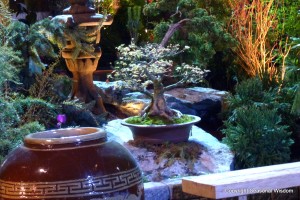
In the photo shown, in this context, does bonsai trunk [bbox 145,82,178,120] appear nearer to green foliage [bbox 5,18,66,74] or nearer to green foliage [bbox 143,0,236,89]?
green foliage [bbox 5,18,66,74]

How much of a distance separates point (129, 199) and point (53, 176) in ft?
0.93

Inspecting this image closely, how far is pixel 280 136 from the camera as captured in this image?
A: 600 cm

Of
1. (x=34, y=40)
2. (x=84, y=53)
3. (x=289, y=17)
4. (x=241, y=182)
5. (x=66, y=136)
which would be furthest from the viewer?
(x=289, y=17)

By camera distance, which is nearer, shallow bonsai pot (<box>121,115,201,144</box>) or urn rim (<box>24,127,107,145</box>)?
urn rim (<box>24,127,107,145</box>)

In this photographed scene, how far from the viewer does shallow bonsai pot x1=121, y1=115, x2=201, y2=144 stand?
18.0 feet

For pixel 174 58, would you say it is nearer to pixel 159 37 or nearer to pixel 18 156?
pixel 159 37

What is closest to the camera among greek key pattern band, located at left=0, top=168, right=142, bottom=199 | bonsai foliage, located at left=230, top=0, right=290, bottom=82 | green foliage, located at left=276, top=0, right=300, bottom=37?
greek key pattern band, located at left=0, top=168, right=142, bottom=199

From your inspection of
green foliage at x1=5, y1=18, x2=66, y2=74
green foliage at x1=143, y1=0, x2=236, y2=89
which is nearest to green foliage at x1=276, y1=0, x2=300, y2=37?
green foliage at x1=143, y1=0, x2=236, y2=89

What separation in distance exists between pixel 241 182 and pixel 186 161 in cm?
201

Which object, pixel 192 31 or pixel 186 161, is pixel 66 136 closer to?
pixel 186 161

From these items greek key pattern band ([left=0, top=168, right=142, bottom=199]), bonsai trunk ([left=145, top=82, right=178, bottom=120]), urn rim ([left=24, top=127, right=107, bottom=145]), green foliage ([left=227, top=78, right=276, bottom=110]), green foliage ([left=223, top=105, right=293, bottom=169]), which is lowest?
green foliage ([left=223, top=105, right=293, bottom=169])

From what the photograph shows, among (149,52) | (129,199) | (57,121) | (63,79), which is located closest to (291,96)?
(149,52)

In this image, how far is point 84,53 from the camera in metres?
6.28

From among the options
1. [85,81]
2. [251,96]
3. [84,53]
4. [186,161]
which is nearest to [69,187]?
[186,161]
